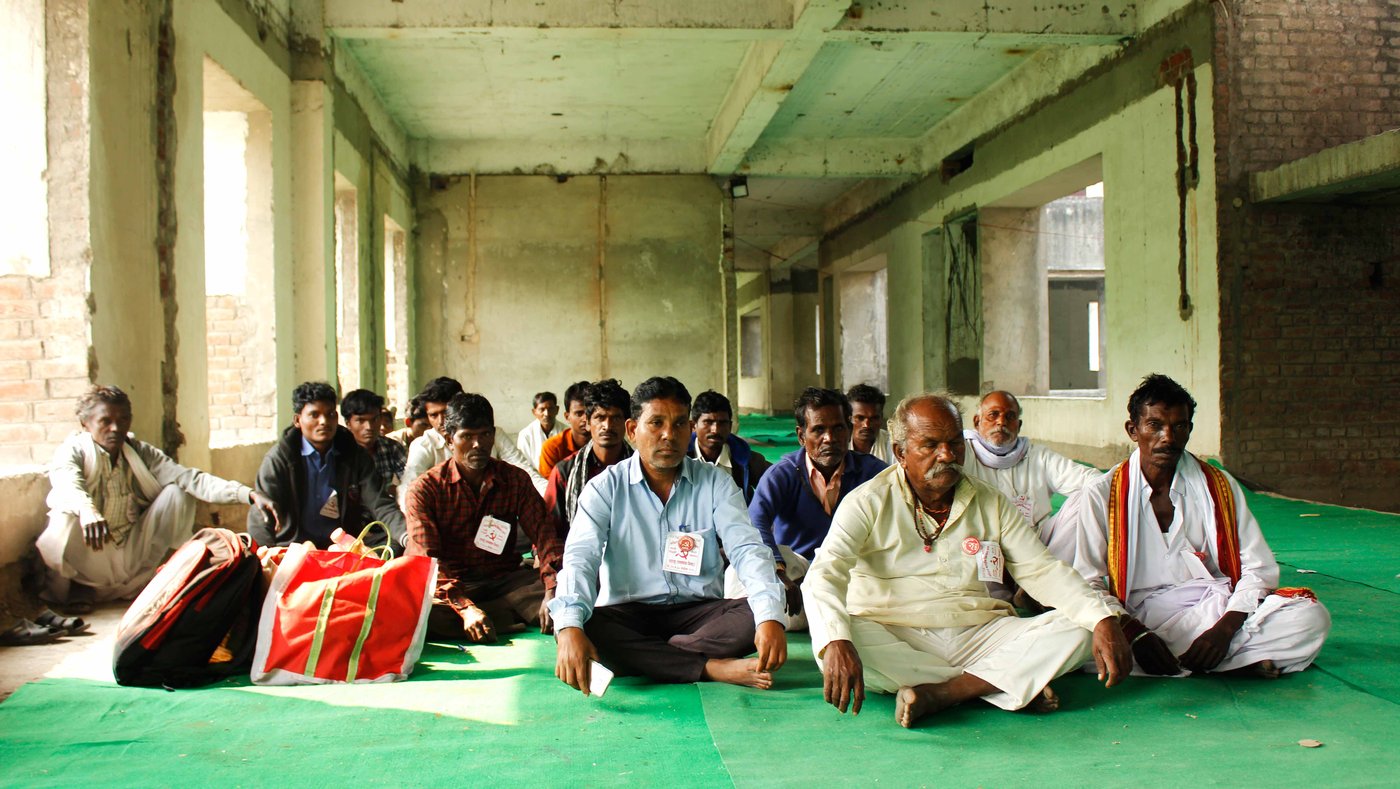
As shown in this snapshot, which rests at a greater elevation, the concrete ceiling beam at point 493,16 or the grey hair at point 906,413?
the concrete ceiling beam at point 493,16

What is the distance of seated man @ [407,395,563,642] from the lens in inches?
149

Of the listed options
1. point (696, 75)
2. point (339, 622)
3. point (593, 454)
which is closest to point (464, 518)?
point (593, 454)

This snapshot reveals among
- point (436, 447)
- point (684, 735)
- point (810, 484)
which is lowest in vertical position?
point (684, 735)

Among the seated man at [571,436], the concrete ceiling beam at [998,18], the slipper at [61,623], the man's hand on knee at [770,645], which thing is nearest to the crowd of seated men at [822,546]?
the man's hand on knee at [770,645]

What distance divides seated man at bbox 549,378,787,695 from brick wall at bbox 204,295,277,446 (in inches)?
166

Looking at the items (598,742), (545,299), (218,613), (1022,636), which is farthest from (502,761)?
(545,299)

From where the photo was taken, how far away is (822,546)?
9.32 ft

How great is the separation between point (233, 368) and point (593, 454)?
11.5 ft

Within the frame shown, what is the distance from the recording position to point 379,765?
250cm

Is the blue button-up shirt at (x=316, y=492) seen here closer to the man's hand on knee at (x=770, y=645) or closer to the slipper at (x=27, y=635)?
the slipper at (x=27, y=635)

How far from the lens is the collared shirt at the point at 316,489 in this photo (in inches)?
176

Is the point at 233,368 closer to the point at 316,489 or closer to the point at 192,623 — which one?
the point at 316,489

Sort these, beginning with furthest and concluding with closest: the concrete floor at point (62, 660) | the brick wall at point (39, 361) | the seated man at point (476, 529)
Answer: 1. the brick wall at point (39, 361)
2. the seated man at point (476, 529)
3. the concrete floor at point (62, 660)

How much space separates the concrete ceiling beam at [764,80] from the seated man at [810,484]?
4225 millimetres
